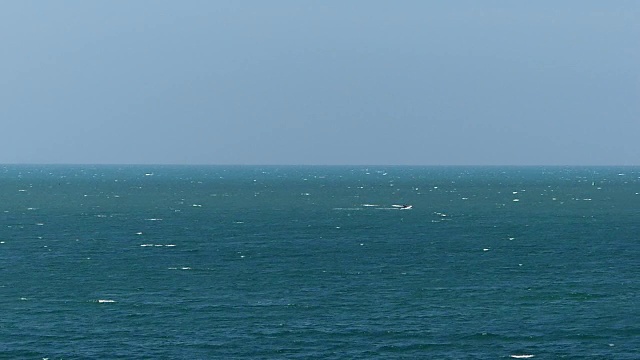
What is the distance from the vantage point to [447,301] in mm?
86125

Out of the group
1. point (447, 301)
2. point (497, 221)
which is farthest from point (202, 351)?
point (497, 221)

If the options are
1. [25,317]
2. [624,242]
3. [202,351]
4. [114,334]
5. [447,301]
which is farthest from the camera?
[624,242]

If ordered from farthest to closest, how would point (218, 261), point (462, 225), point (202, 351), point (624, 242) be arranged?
point (462, 225), point (624, 242), point (218, 261), point (202, 351)

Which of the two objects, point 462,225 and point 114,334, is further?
point 462,225

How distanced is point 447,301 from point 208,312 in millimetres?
21682

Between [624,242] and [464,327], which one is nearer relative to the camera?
[464,327]

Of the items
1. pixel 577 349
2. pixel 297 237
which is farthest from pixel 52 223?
pixel 577 349

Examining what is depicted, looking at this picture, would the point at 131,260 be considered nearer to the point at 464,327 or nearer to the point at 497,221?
the point at 464,327

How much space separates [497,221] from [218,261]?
76897mm

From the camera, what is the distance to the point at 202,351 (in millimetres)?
68688

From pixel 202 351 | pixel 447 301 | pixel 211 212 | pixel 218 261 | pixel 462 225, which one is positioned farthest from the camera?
pixel 211 212

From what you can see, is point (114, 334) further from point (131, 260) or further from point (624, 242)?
point (624, 242)

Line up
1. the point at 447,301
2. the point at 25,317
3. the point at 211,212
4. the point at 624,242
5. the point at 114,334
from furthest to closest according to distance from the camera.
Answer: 1. the point at 211,212
2. the point at 624,242
3. the point at 447,301
4. the point at 25,317
5. the point at 114,334

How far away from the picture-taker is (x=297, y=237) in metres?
142
